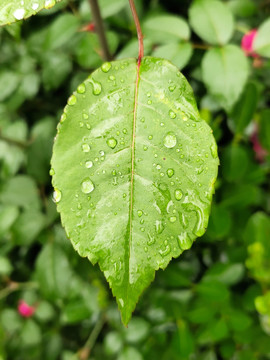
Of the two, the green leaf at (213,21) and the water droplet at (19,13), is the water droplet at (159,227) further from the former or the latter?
the green leaf at (213,21)

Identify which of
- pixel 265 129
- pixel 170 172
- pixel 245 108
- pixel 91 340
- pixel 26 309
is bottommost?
pixel 91 340

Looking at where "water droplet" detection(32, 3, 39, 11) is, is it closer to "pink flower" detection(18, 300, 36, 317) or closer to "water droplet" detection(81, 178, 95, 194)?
"water droplet" detection(81, 178, 95, 194)

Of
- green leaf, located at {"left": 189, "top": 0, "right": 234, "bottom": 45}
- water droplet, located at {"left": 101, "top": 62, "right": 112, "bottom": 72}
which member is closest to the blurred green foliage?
green leaf, located at {"left": 189, "top": 0, "right": 234, "bottom": 45}

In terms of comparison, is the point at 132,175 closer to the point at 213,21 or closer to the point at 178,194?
the point at 178,194

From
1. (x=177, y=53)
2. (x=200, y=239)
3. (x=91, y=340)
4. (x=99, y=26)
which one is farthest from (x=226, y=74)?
(x=91, y=340)

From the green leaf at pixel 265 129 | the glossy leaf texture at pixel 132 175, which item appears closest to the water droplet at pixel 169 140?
the glossy leaf texture at pixel 132 175
